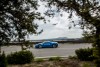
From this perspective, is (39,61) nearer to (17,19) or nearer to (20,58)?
(20,58)

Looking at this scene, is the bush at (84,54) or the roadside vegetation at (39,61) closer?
the roadside vegetation at (39,61)

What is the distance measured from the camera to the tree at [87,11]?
13914mm

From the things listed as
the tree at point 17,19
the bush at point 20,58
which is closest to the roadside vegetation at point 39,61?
the bush at point 20,58

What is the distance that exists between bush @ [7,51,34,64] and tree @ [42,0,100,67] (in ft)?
27.1

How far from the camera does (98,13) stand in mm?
15156

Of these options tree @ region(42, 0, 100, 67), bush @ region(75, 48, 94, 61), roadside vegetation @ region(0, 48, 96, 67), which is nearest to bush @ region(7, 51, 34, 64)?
roadside vegetation @ region(0, 48, 96, 67)

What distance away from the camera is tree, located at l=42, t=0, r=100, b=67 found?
45.6 ft

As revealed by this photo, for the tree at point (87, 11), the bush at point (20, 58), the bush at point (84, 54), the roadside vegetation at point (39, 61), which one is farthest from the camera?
the bush at point (84, 54)

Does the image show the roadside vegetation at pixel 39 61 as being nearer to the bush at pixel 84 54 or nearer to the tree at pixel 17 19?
the bush at pixel 84 54

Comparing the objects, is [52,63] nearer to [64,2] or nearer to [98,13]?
[64,2]

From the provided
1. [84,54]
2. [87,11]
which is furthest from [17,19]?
[84,54]

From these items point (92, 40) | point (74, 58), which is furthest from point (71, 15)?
point (74, 58)

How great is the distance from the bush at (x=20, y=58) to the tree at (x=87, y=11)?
27.1 ft

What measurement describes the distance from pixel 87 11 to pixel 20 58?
1143cm
